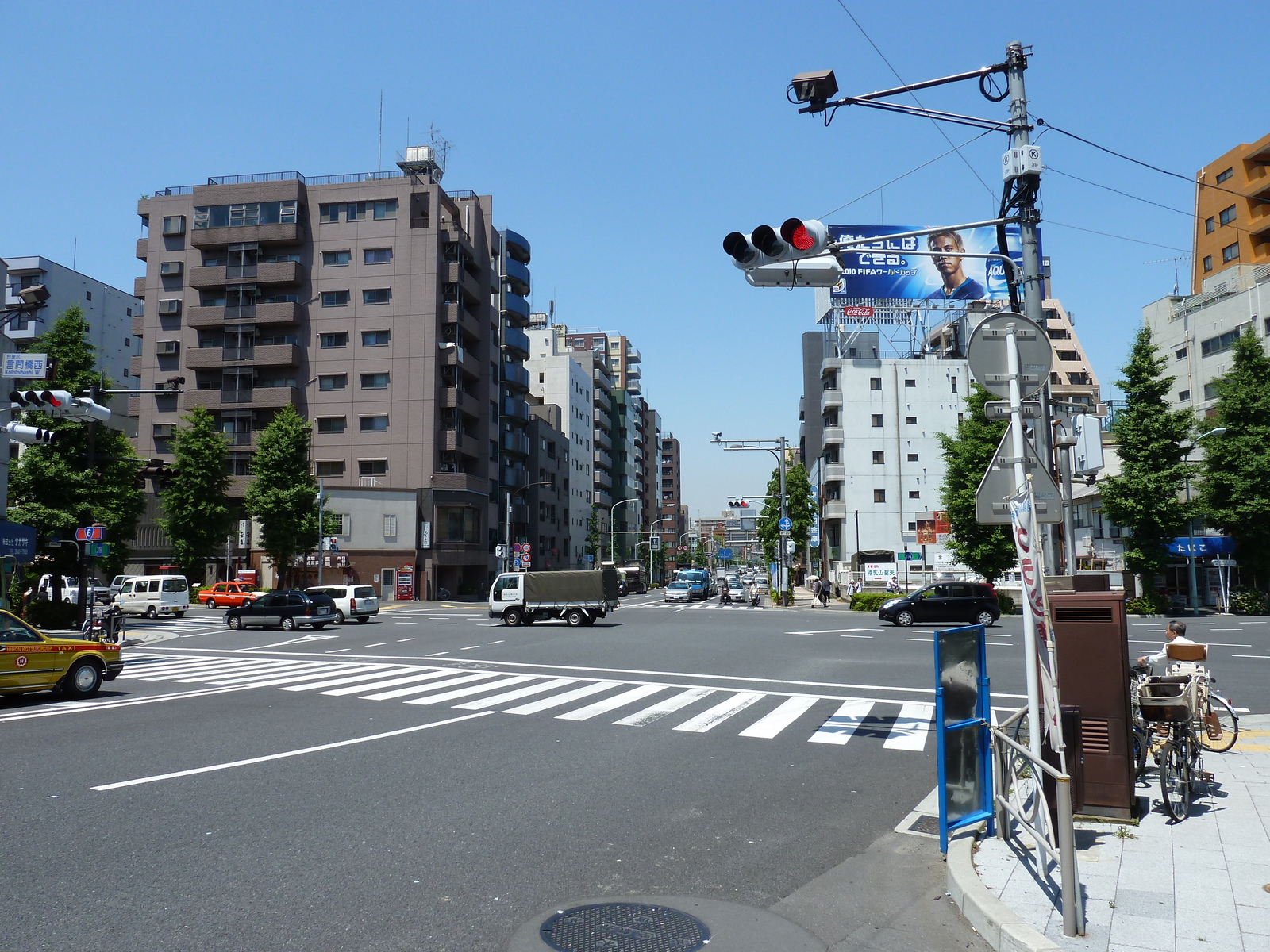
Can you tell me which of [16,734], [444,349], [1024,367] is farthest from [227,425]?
[1024,367]

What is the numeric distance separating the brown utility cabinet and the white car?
36.0 m

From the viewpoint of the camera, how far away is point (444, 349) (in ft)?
200

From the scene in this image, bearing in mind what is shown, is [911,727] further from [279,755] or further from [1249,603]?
[1249,603]

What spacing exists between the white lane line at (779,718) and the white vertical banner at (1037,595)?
19.4ft

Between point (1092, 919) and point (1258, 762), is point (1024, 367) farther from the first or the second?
point (1258, 762)

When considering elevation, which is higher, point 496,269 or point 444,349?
point 496,269

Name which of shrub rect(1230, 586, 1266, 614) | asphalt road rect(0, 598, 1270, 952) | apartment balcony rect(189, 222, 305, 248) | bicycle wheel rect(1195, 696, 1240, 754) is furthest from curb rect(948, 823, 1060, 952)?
apartment balcony rect(189, 222, 305, 248)

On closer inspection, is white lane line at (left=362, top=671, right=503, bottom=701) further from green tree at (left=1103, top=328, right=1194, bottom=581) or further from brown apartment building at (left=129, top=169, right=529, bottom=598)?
brown apartment building at (left=129, top=169, right=529, bottom=598)

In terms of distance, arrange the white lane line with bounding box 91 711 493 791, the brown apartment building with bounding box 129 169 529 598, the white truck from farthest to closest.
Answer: the brown apartment building with bounding box 129 169 529 598, the white truck, the white lane line with bounding box 91 711 493 791

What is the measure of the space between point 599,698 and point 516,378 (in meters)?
62.0

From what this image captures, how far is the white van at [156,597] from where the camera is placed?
4156 centimetres

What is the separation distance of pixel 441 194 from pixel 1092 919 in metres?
64.7

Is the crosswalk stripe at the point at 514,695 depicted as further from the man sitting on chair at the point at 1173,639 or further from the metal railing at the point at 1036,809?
the man sitting on chair at the point at 1173,639

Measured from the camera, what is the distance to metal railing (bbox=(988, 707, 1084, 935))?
456 centimetres
